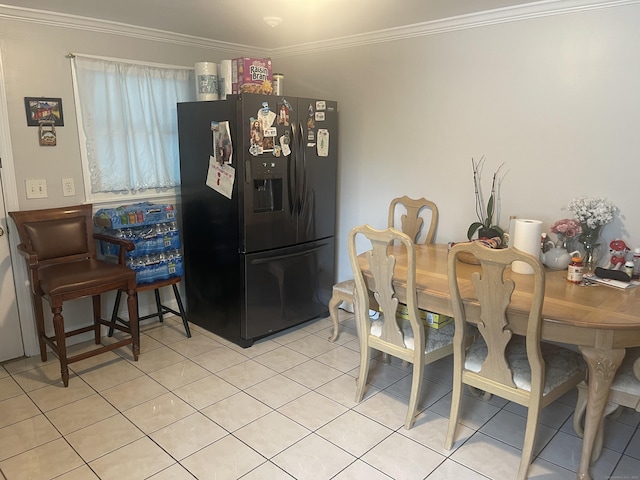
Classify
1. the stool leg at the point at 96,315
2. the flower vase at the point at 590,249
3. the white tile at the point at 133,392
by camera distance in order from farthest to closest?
1. the stool leg at the point at 96,315
2. the white tile at the point at 133,392
3. the flower vase at the point at 590,249

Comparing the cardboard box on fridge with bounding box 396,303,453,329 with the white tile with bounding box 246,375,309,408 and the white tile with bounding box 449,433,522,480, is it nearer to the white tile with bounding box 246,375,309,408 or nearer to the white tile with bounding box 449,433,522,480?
the white tile with bounding box 449,433,522,480

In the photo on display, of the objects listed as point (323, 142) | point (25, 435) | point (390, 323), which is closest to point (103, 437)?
point (25, 435)

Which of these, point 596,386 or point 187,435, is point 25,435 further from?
point 596,386

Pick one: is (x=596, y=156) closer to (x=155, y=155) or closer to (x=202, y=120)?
(x=202, y=120)

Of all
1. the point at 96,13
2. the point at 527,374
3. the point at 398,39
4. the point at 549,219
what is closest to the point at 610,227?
the point at 549,219

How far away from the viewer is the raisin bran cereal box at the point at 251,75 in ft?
10.5

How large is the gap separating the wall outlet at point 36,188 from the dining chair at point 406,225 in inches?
80.8

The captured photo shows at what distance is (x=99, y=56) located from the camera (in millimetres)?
3143

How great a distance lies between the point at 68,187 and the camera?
3.13m

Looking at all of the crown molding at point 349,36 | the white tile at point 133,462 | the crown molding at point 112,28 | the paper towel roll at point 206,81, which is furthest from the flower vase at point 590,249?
the crown molding at point 112,28

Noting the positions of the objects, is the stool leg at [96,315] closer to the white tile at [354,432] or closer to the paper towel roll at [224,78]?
the paper towel roll at [224,78]

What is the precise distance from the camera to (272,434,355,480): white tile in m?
2.07

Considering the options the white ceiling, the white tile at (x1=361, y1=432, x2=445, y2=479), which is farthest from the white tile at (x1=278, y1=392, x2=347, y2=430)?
the white ceiling

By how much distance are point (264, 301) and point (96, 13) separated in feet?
7.07
